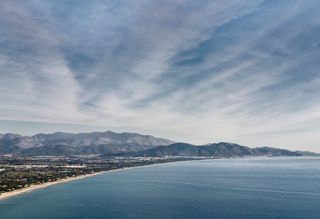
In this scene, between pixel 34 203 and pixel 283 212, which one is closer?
pixel 283 212

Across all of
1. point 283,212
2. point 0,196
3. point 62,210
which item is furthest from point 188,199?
point 0,196

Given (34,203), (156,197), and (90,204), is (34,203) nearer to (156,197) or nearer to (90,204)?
(90,204)

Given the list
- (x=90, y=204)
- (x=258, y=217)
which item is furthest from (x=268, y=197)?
(x=90, y=204)

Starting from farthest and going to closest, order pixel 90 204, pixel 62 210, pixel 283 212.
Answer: pixel 90 204
pixel 62 210
pixel 283 212

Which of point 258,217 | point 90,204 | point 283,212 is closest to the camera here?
point 258,217

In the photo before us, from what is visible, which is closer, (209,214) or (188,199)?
(209,214)

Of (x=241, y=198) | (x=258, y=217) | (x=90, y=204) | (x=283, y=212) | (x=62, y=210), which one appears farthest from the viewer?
(x=241, y=198)

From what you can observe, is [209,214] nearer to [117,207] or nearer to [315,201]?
[117,207]
